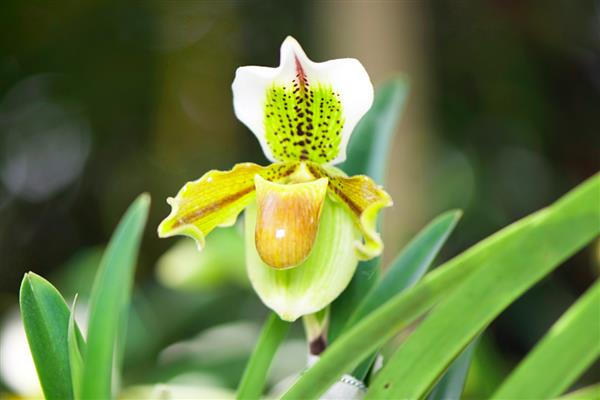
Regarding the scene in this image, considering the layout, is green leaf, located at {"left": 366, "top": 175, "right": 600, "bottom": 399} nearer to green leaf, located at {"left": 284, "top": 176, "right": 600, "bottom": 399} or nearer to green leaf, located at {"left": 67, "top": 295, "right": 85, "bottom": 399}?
green leaf, located at {"left": 284, "top": 176, "right": 600, "bottom": 399}

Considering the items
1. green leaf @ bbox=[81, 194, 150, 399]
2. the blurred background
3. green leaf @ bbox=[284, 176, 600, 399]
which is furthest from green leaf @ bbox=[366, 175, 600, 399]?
the blurred background

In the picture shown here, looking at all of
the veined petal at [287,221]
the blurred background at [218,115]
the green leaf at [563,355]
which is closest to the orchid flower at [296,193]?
the veined petal at [287,221]

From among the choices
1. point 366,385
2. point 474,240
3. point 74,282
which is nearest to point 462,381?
point 366,385

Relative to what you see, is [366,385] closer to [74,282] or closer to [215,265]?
[215,265]

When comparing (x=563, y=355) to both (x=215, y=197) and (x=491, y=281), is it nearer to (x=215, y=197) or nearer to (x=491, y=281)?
(x=491, y=281)

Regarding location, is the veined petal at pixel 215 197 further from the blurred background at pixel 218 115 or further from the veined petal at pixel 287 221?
the blurred background at pixel 218 115
